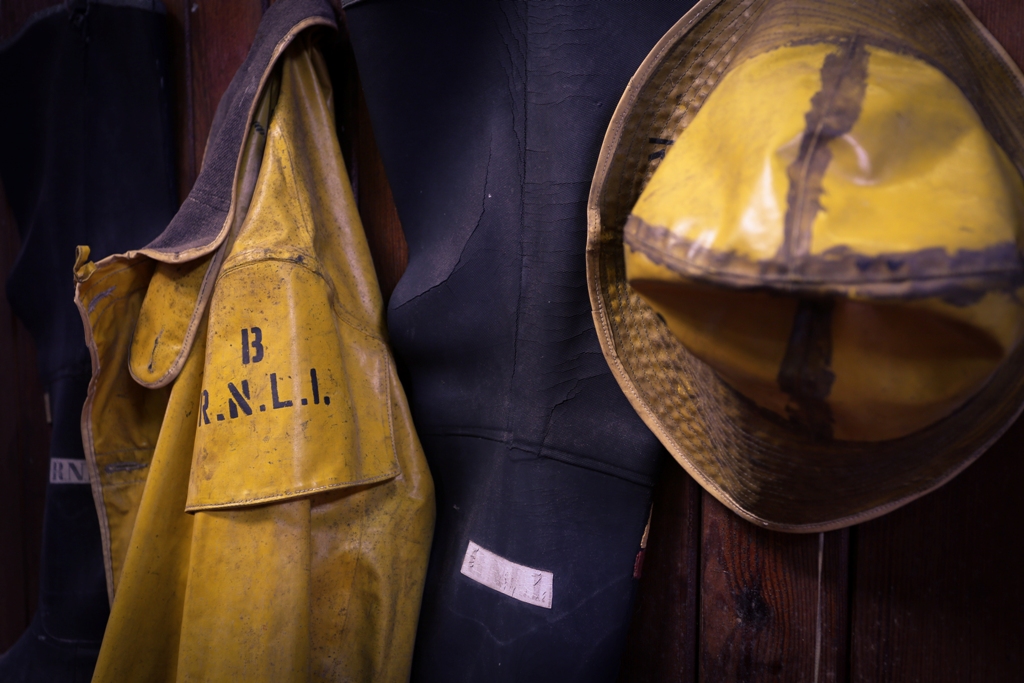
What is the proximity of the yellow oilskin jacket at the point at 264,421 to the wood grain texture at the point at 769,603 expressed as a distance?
0.32 metres

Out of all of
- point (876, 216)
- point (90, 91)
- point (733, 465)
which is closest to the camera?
point (876, 216)

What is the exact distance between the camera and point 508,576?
650 millimetres

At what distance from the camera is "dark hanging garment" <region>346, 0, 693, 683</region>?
62 centimetres

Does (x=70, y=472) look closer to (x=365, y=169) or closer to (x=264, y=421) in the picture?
(x=264, y=421)

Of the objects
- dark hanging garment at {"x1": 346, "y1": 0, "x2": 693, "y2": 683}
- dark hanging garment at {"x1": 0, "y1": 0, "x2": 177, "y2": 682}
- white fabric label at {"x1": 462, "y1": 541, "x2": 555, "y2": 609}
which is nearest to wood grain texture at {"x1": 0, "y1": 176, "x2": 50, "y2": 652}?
dark hanging garment at {"x1": 0, "y1": 0, "x2": 177, "y2": 682}

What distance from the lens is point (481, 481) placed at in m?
0.72

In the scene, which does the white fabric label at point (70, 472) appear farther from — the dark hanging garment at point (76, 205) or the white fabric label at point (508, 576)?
the white fabric label at point (508, 576)

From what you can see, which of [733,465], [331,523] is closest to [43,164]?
[331,523]

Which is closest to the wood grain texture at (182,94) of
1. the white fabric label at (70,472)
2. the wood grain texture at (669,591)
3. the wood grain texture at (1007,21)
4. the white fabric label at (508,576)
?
the white fabric label at (70,472)

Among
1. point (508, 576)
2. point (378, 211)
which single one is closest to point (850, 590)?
point (508, 576)

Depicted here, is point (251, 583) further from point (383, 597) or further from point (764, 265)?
point (764, 265)

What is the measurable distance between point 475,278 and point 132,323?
46 centimetres

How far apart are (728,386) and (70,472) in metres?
1.01

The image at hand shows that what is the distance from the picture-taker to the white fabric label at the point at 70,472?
970 mm
